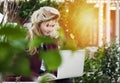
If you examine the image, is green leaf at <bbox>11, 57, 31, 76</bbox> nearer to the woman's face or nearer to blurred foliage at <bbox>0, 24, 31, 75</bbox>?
blurred foliage at <bbox>0, 24, 31, 75</bbox>

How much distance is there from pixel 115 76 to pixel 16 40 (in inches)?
241

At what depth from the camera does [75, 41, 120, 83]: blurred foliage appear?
20.0 feet

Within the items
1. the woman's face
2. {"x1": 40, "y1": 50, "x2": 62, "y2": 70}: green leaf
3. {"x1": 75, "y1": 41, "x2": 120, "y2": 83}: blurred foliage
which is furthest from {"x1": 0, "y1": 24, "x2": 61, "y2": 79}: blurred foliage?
{"x1": 75, "y1": 41, "x2": 120, "y2": 83}: blurred foliage

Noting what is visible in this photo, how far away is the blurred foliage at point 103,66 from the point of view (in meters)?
6.11

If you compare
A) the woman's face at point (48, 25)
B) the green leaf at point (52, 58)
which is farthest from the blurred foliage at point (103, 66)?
the green leaf at point (52, 58)

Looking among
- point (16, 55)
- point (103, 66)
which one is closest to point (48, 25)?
point (103, 66)

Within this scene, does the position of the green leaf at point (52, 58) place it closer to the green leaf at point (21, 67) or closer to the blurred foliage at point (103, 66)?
the green leaf at point (21, 67)

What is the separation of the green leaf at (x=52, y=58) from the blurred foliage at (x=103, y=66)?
5.61 meters

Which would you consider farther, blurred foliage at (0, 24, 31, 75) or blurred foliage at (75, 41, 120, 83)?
blurred foliage at (75, 41, 120, 83)

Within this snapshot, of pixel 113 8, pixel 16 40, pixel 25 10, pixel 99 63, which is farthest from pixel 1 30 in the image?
pixel 113 8

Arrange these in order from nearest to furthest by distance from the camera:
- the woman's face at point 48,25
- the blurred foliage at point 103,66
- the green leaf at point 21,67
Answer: the green leaf at point 21,67 < the woman's face at point 48,25 < the blurred foliage at point 103,66

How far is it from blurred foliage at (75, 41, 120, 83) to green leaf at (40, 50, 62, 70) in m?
5.61

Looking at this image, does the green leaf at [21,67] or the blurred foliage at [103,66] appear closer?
the green leaf at [21,67]

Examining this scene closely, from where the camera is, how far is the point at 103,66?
645 cm
